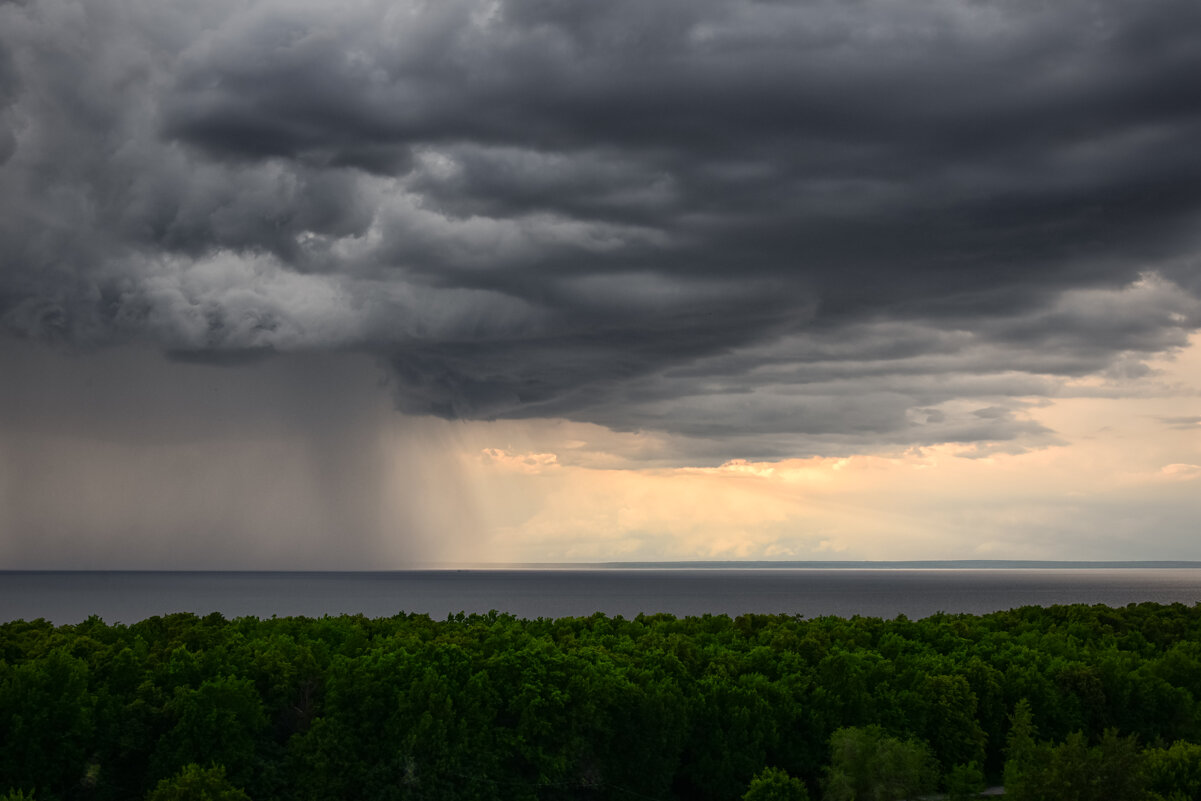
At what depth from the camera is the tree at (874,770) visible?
6128 cm

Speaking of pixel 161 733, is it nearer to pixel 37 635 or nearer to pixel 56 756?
pixel 56 756

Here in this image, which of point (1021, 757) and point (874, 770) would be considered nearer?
point (1021, 757)

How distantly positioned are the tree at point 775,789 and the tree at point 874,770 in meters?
5.51

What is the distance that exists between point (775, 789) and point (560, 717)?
14.6 metres

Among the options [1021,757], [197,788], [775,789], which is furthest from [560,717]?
[1021,757]

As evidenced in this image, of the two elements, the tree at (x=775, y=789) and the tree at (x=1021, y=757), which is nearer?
the tree at (x=1021, y=757)

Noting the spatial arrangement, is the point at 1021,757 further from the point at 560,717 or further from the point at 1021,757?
the point at 560,717

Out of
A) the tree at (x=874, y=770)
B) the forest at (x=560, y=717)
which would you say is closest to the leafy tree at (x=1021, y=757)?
the forest at (x=560, y=717)

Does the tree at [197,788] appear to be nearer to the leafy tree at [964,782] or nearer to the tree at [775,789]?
the tree at [775,789]

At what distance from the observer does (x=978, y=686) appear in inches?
2987

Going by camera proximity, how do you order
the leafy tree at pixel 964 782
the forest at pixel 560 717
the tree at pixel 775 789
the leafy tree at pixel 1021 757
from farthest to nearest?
the leafy tree at pixel 964 782
the forest at pixel 560 717
the tree at pixel 775 789
the leafy tree at pixel 1021 757

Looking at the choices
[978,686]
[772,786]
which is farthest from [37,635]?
[978,686]

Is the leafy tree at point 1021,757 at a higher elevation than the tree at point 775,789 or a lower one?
higher

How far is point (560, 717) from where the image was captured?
64938 mm
